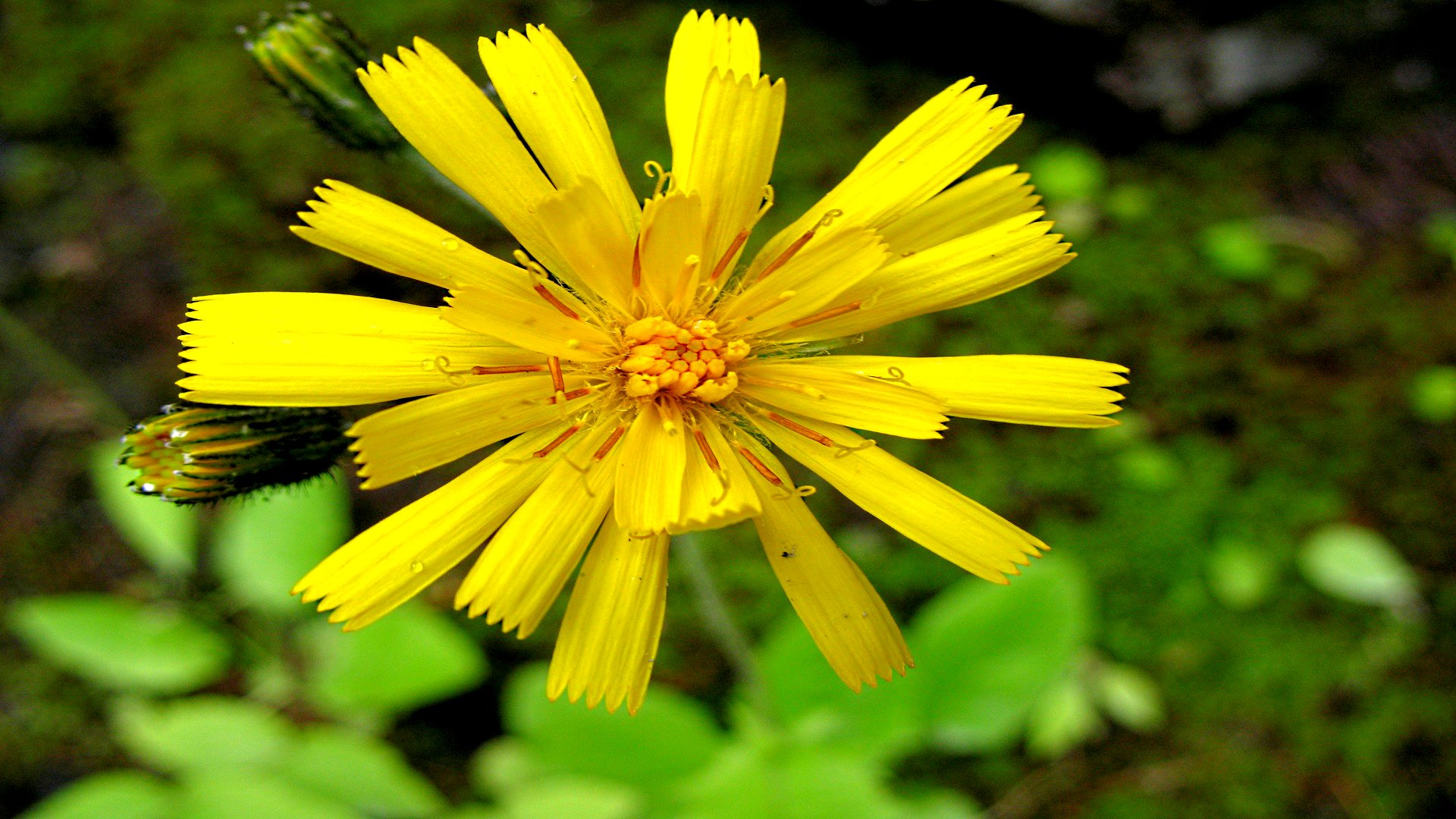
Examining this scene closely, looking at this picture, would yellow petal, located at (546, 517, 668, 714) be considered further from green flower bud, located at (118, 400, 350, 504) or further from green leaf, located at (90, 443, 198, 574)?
green leaf, located at (90, 443, 198, 574)

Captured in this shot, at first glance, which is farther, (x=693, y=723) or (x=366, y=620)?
(x=693, y=723)

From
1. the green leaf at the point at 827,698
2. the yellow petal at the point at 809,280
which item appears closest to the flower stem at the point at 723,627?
the green leaf at the point at 827,698

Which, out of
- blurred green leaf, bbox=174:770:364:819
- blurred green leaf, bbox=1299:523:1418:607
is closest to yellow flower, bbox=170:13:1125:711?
blurred green leaf, bbox=174:770:364:819

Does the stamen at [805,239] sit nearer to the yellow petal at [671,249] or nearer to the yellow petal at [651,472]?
the yellow petal at [671,249]

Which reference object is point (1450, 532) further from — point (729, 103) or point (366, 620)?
point (366, 620)

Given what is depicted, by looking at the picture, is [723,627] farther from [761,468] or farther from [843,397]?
[843,397]

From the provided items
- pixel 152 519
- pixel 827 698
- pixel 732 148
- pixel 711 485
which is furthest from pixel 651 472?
pixel 152 519

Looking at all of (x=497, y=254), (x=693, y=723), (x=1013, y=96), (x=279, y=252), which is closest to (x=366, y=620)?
(x=693, y=723)
